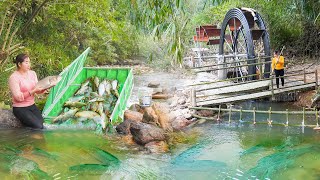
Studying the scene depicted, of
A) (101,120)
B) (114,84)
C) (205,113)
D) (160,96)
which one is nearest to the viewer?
(101,120)

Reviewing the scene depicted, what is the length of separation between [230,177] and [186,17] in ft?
6.57

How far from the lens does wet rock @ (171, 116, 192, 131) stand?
760 centimetres

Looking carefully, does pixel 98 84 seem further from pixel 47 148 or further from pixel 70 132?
pixel 47 148

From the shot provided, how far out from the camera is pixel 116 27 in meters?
9.87

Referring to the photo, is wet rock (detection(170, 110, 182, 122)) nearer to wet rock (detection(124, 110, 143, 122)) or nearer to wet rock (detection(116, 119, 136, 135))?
wet rock (detection(124, 110, 143, 122))

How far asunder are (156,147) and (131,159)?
1.98ft

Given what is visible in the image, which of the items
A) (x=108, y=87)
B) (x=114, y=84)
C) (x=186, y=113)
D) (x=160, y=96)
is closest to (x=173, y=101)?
(x=160, y=96)

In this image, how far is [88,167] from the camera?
393 centimetres

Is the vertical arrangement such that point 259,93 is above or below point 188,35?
below

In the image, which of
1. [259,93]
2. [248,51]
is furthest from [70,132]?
[248,51]

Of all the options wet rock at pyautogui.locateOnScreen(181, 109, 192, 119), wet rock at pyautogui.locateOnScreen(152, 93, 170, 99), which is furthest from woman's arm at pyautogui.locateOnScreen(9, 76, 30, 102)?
wet rock at pyautogui.locateOnScreen(152, 93, 170, 99)

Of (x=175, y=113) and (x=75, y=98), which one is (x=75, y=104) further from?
(x=175, y=113)

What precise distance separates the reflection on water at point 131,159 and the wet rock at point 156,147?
11 centimetres

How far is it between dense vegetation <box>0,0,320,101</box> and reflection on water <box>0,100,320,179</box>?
4.32 ft
